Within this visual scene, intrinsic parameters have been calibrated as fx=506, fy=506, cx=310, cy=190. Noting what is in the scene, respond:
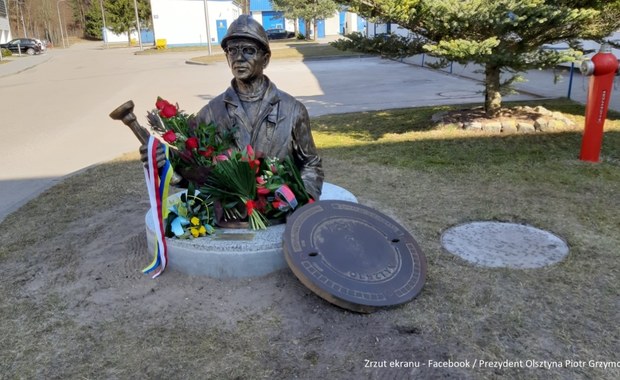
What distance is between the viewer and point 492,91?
27.7 feet

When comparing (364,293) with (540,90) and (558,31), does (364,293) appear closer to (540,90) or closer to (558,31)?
(558,31)

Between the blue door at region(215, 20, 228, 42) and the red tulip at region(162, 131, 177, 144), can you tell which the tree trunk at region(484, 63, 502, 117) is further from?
the blue door at region(215, 20, 228, 42)

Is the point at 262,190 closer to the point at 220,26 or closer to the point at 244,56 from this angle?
the point at 244,56

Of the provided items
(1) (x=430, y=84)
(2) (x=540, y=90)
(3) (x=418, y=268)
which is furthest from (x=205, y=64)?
(3) (x=418, y=268)

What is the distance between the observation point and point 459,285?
343cm

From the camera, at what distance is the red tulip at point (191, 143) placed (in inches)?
137

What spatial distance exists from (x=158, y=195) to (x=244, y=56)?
1.09 metres

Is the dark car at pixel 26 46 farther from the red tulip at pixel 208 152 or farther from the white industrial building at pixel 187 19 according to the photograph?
the red tulip at pixel 208 152

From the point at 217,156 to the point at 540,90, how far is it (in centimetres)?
1173

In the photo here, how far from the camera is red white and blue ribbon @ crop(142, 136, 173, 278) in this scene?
3.16 meters

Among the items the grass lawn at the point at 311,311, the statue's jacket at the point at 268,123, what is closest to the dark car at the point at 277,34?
the grass lawn at the point at 311,311

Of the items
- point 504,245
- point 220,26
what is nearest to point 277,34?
point 220,26

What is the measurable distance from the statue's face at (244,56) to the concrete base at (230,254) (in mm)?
1111

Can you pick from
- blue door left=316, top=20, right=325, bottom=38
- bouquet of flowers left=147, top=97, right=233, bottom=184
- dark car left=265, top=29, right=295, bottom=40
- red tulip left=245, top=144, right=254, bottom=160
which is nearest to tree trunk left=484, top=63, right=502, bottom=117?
red tulip left=245, top=144, right=254, bottom=160
